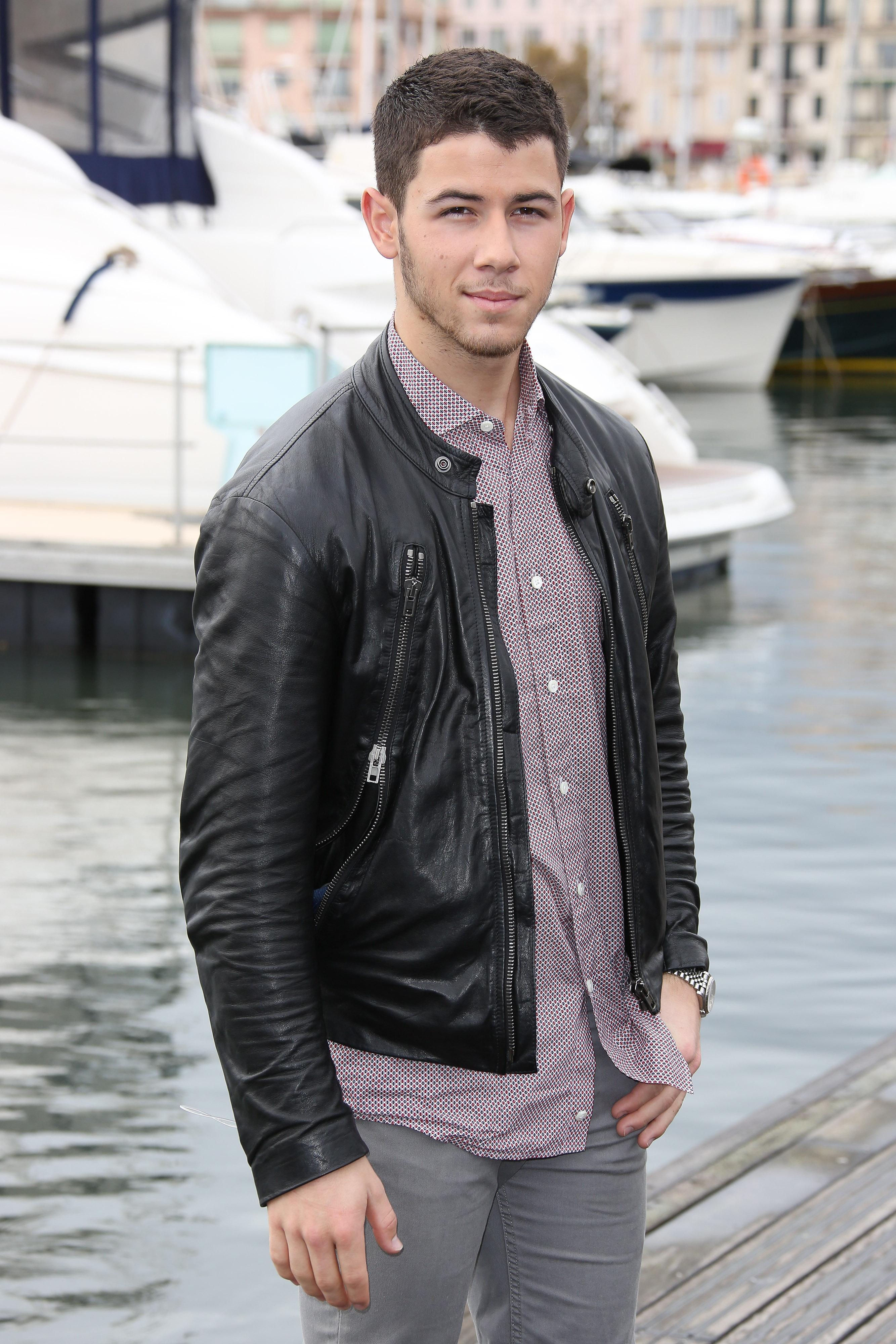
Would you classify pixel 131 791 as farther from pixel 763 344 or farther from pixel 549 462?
pixel 763 344

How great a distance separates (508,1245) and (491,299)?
1083 millimetres

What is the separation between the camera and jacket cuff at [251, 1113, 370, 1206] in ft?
6.25

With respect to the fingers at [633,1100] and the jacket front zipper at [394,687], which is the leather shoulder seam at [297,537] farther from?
the fingers at [633,1100]

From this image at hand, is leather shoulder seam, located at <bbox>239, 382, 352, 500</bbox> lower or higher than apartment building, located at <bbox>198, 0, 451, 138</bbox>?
lower

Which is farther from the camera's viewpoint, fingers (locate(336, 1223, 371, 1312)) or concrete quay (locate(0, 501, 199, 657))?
concrete quay (locate(0, 501, 199, 657))

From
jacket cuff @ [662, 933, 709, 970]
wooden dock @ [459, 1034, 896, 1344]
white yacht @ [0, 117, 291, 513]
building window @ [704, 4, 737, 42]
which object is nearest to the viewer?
jacket cuff @ [662, 933, 709, 970]

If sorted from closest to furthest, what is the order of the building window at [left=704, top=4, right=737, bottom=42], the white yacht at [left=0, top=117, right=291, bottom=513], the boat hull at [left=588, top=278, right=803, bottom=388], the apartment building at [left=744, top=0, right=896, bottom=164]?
1. the white yacht at [left=0, top=117, right=291, bottom=513]
2. the boat hull at [left=588, top=278, right=803, bottom=388]
3. the apartment building at [left=744, top=0, right=896, bottom=164]
4. the building window at [left=704, top=4, right=737, bottom=42]

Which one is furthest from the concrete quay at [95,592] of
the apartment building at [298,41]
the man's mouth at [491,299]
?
the apartment building at [298,41]

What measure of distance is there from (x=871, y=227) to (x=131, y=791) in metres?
36.9

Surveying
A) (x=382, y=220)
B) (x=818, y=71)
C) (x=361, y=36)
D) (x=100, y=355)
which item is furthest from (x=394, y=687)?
(x=818, y=71)

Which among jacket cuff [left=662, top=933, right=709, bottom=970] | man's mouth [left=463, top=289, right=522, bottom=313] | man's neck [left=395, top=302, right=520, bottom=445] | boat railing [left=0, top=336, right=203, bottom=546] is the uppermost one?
man's mouth [left=463, top=289, right=522, bottom=313]

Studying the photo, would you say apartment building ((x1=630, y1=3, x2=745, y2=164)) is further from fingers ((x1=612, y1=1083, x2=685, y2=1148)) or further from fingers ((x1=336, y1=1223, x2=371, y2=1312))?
fingers ((x1=336, y1=1223, x2=371, y2=1312))

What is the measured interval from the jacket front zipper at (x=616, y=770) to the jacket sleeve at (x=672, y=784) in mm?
158

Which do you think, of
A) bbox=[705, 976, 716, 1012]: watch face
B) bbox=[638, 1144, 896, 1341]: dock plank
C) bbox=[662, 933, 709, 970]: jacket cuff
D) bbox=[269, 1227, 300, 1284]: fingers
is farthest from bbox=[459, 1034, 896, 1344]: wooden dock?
bbox=[269, 1227, 300, 1284]: fingers
